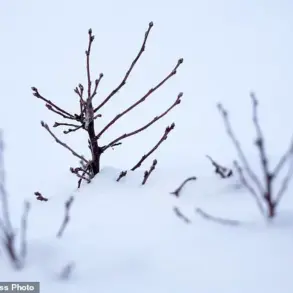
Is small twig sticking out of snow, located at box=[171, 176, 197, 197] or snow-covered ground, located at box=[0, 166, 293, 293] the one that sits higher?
small twig sticking out of snow, located at box=[171, 176, 197, 197]

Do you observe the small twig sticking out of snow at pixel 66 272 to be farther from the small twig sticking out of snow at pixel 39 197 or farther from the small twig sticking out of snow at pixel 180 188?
the small twig sticking out of snow at pixel 39 197

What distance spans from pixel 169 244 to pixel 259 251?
386 millimetres

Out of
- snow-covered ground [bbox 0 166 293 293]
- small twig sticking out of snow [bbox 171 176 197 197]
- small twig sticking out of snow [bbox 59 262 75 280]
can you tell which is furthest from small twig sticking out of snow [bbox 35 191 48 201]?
small twig sticking out of snow [bbox 59 262 75 280]

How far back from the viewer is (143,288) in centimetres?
133

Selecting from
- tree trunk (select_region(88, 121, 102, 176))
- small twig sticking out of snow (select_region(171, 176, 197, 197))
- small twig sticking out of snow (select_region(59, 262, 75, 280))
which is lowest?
small twig sticking out of snow (select_region(59, 262, 75, 280))

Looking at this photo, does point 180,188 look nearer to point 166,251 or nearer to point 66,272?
point 166,251

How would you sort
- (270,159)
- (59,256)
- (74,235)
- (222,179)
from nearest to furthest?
(59,256)
(74,235)
(222,179)
(270,159)

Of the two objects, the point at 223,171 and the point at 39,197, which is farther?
the point at 39,197

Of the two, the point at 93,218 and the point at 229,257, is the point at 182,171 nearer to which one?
the point at 93,218

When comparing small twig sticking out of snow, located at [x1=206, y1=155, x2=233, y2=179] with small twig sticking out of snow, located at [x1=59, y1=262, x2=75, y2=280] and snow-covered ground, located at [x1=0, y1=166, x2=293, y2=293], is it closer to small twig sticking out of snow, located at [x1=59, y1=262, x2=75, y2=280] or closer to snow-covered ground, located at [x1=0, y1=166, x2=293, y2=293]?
snow-covered ground, located at [x1=0, y1=166, x2=293, y2=293]

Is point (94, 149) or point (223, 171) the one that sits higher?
point (94, 149)

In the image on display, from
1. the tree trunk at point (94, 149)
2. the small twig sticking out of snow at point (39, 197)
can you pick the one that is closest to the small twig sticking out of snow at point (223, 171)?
the tree trunk at point (94, 149)

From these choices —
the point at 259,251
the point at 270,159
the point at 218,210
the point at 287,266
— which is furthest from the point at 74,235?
the point at 270,159

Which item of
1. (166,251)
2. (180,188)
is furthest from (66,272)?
(180,188)
